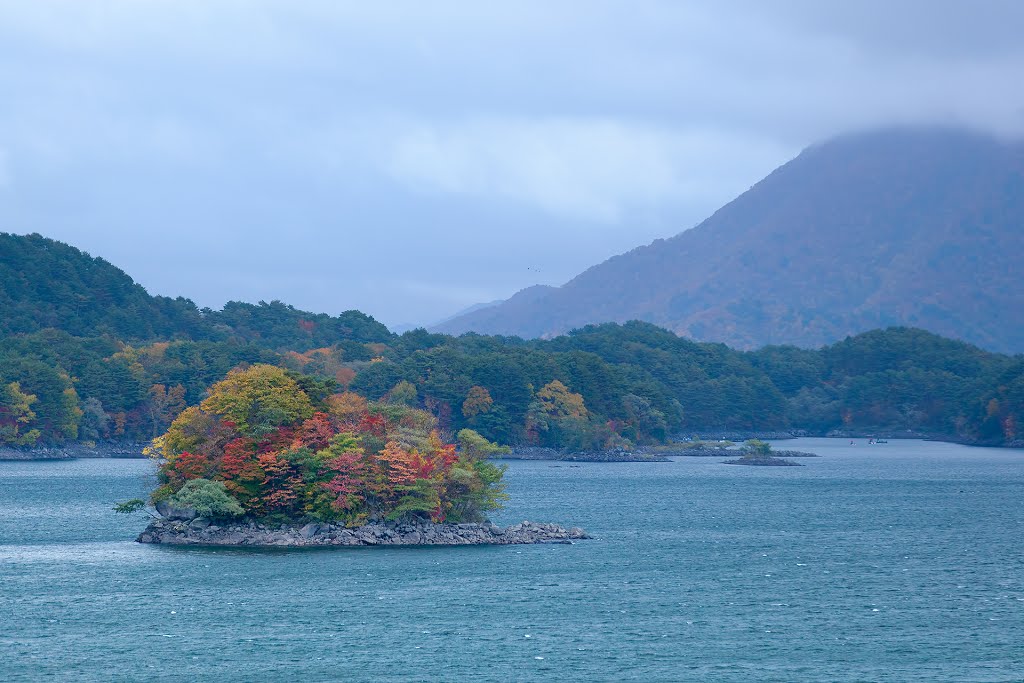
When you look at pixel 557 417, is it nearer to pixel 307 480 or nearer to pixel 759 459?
pixel 759 459

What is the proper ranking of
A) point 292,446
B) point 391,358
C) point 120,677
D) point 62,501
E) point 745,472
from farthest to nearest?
A: point 391,358 → point 745,472 → point 62,501 → point 292,446 → point 120,677

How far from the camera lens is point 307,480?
6306cm

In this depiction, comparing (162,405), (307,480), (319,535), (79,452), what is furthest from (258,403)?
(162,405)

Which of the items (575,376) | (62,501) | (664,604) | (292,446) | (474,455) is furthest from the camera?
(575,376)

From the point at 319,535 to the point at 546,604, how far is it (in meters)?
17.4

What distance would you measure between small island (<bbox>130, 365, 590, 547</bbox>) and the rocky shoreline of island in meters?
0.05

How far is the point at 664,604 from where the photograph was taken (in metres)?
49.9

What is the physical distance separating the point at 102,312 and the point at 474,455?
464 feet

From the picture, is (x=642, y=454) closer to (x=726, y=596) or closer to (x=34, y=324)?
(x=34, y=324)

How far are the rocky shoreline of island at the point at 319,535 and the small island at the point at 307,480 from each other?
0.18 ft

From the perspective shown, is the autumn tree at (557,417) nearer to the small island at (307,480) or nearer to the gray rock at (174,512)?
the small island at (307,480)

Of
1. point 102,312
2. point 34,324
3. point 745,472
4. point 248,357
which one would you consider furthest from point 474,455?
point 102,312

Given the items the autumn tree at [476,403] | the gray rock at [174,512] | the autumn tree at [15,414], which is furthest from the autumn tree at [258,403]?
the autumn tree at [476,403]

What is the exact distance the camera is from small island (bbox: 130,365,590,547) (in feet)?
206
